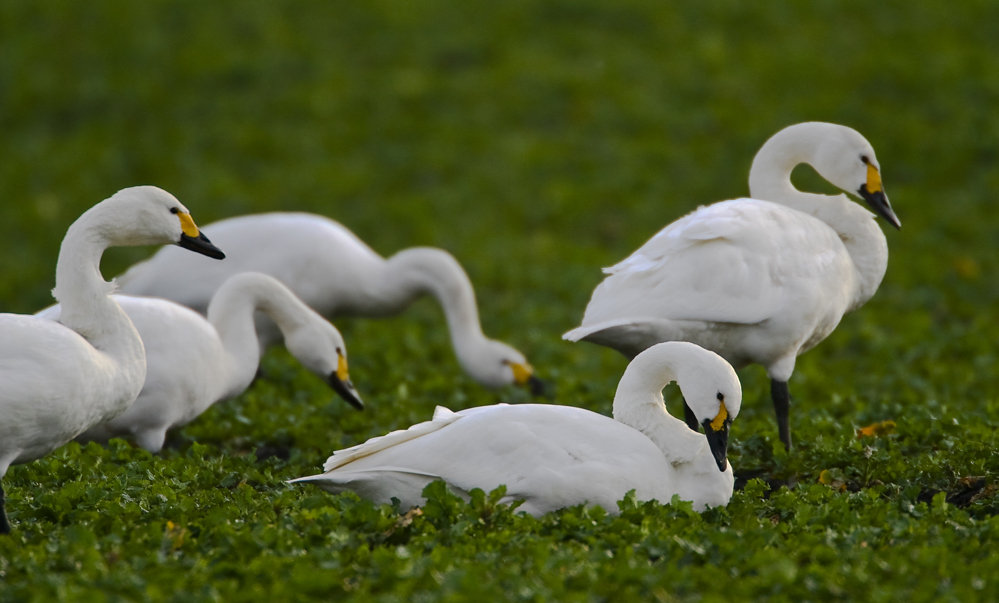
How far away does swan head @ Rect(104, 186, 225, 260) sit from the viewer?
188 inches

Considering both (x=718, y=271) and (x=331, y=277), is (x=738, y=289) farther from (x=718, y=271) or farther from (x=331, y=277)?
(x=331, y=277)

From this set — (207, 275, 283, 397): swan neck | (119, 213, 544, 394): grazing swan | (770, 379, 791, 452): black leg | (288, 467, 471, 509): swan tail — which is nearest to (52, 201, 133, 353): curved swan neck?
(288, 467, 471, 509): swan tail

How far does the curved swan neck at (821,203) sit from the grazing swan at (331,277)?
227cm

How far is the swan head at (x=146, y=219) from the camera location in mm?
4785

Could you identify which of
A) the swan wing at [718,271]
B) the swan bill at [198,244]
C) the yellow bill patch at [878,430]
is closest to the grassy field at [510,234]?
the yellow bill patch at [878,430]

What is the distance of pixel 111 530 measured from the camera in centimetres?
423

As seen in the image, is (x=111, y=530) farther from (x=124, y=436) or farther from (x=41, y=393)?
(x=124, y=436)

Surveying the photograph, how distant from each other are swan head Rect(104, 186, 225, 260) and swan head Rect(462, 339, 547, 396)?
3247 mm

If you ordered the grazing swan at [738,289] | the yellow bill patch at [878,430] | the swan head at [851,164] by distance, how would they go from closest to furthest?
the grazing swan at [738,289] < the yellow bill patch at [878,430] < the swan head at [851,164]

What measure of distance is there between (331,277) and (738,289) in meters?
3.55

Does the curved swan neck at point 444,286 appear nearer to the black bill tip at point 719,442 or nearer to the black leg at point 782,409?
the black leg at point 782,409

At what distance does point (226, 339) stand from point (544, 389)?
2.32m

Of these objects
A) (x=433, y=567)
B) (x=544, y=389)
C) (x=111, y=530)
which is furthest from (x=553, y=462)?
(x=544, y=389)

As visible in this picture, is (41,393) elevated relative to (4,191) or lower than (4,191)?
elevated
